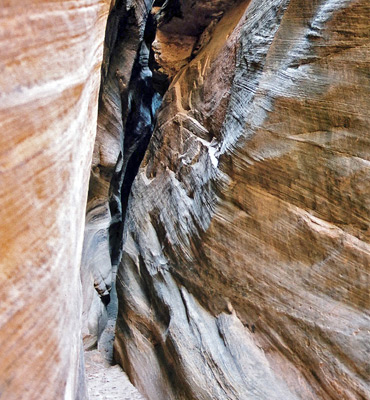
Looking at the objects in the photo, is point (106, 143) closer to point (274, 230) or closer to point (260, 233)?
point (260, 233)

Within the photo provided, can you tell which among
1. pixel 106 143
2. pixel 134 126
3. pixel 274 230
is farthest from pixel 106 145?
pixel 274 230

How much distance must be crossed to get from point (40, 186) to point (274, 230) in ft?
6.61

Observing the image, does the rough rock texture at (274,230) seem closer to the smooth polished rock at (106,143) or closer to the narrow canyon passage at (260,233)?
the narrow canyon passage at (260,233)

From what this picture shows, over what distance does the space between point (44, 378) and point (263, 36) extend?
3.28 meters

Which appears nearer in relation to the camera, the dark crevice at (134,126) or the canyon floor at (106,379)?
→ the canyon floor at (106,379)

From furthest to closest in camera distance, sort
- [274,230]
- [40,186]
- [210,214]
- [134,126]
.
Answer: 1. [134,126]
2. [210,214]
3. [274,230]
4. [40,186]

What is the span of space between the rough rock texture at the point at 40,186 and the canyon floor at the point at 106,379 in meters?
2.36

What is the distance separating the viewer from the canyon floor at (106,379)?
3.92m

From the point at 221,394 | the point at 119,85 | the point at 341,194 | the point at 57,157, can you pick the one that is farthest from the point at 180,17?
the point at 221,394

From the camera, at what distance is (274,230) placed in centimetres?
288

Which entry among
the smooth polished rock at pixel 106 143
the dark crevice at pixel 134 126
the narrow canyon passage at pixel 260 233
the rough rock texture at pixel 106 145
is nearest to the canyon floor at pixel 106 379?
Answer: the narrow canyon passage at pixel 260 233

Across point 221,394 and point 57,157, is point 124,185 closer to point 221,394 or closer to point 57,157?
point 221,394

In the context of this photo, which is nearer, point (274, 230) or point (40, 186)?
point (40, 186)

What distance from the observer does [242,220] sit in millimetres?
3115
